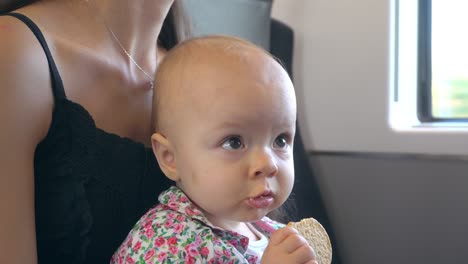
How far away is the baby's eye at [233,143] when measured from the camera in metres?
0.79

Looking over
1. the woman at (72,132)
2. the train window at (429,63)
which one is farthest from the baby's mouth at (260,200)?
the train window at (429,63)

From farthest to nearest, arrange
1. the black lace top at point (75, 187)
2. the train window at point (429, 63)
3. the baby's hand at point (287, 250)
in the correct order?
the train window at point (429, 63), the black lace top at point (75, 187), the baby's hand at point (287, 250)

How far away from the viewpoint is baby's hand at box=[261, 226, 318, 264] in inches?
30.2

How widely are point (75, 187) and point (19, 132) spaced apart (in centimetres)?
11

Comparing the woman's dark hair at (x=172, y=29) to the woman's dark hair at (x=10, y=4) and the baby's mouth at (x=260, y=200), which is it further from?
the baby's mouth at (x=260, y=200)

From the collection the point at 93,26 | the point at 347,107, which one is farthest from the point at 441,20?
the point at 93,26

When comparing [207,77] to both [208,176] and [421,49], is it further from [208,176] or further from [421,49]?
[421,49]

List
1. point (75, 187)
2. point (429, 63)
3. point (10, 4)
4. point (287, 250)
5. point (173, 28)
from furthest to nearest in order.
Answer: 1. point (429, 63)
2. point (173, 28)
3. point (10, 4)
4. point (75, 187)
5. point (287, 250)

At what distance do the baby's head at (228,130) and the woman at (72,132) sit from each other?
125 millimetres

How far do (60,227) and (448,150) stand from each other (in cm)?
90

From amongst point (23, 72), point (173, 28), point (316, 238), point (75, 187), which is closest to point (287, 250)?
point (316, 238)

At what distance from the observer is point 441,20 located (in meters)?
1.58

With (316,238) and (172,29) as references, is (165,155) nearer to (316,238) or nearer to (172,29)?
(316,238)

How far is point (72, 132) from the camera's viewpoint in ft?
2.95
